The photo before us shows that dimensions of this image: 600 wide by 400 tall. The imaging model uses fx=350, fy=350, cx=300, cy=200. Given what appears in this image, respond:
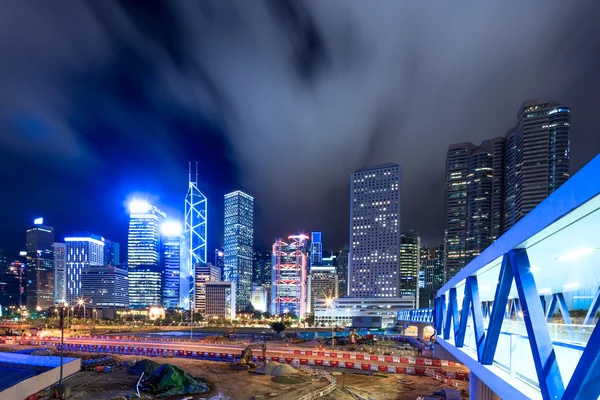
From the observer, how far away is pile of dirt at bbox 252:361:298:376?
33562 millimetres

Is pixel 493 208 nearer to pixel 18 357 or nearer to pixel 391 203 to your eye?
pixel 391 203

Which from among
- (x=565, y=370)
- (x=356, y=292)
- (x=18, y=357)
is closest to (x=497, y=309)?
(x=565, y=370)

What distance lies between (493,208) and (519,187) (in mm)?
18784

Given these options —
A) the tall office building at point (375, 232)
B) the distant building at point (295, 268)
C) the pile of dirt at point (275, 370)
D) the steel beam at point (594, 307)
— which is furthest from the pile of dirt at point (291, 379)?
the distant building at point (295, 268)

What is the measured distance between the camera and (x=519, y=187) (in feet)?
453

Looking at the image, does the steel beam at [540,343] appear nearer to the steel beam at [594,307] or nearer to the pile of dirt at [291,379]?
the steel beam at [594,307]

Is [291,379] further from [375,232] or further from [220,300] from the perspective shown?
[220,300]

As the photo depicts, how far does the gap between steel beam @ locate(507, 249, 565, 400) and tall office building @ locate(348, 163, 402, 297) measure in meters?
163

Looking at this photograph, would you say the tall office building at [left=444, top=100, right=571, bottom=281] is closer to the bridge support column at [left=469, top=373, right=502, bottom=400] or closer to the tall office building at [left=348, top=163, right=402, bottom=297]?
the tall office building at [left=348, top=163, right=402, bottom=297]

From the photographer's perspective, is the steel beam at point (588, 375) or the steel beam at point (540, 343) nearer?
the steel beam at point (588, 375)

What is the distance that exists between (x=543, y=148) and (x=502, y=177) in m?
25.4

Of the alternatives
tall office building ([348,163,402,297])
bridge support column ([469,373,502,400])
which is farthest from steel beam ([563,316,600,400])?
tall office building ([348,163,402,297])

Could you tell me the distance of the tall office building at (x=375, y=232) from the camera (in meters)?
164

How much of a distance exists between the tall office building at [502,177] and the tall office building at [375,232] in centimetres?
2602
